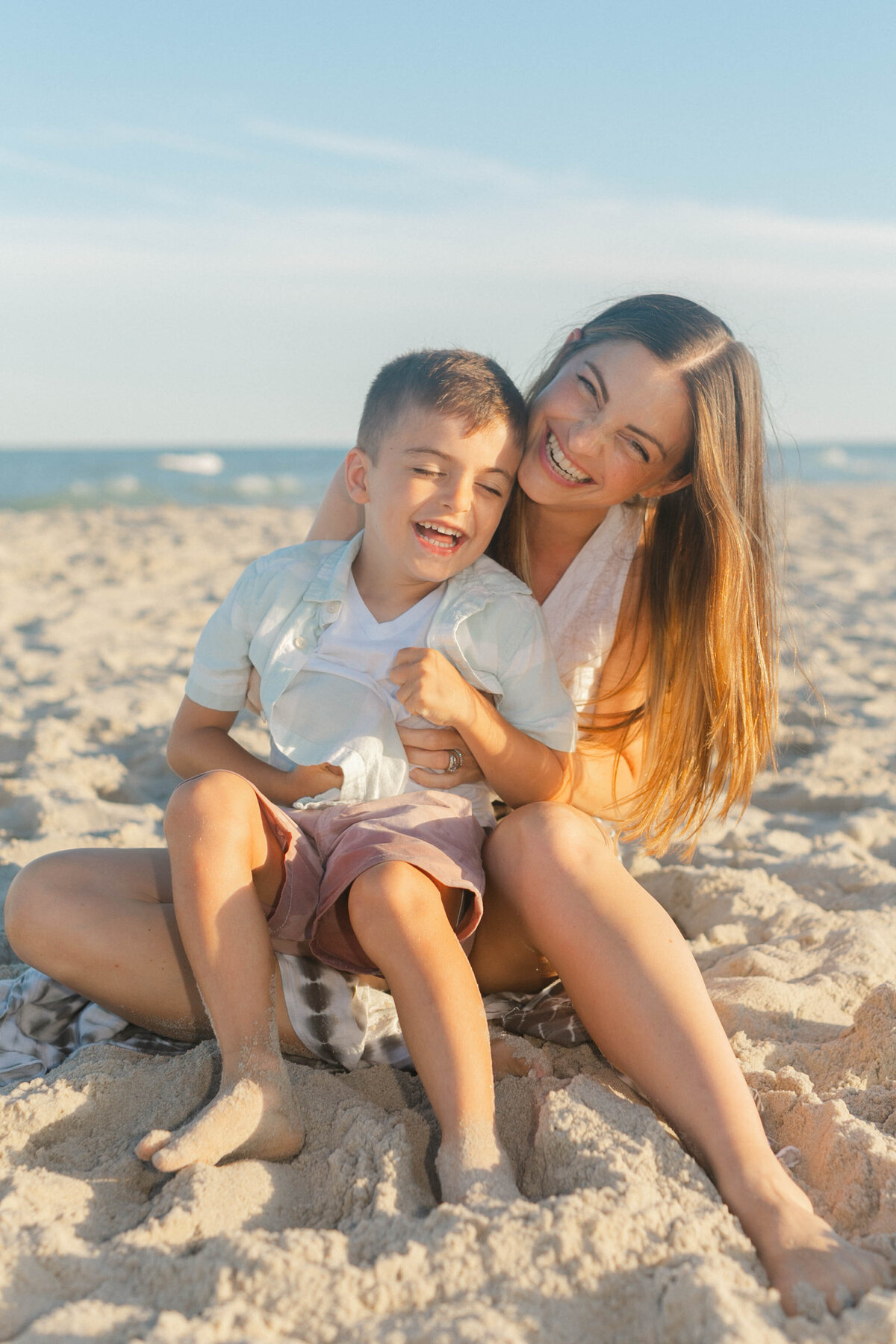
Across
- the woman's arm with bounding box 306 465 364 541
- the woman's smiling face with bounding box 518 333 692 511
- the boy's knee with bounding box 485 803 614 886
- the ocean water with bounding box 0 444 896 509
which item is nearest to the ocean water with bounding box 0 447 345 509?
the ocean water with bounding box 0 444 896 509

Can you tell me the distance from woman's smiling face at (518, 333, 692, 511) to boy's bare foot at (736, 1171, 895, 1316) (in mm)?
1314

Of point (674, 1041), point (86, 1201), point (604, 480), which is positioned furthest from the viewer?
point (604, 480)

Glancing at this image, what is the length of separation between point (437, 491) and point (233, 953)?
907 millimetres

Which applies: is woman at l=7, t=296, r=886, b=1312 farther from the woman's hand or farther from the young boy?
the young boy

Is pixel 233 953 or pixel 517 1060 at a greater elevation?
pixel 233 953

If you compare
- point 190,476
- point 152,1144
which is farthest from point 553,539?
point 190,476

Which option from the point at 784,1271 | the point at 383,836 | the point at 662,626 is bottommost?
the point at 784,1271

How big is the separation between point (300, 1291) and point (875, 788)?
276 centimetres

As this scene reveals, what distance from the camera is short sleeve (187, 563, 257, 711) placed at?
202 cm

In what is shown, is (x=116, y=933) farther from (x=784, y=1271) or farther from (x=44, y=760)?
(x=44, y=760)

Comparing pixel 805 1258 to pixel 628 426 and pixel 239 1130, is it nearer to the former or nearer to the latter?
pixel 239 1130

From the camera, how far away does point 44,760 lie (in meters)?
3.23

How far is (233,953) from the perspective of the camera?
1.56 metres

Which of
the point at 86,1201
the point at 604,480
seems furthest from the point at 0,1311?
the point at 604,480
